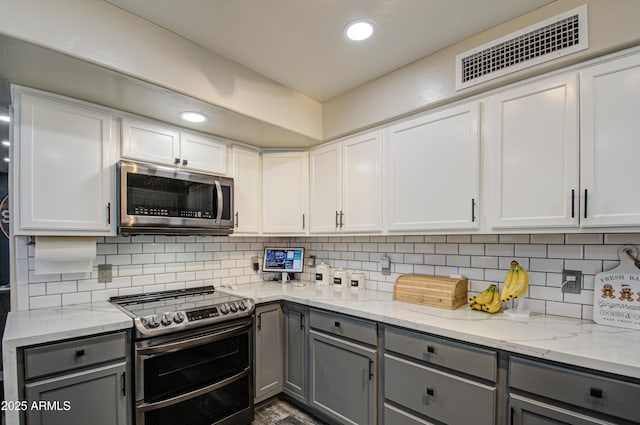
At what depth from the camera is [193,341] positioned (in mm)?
1998

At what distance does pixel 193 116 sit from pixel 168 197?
1.99 feet

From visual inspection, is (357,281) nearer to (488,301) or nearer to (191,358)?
(488,301)

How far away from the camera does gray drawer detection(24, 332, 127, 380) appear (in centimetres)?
153

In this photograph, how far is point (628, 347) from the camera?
1.35 metres

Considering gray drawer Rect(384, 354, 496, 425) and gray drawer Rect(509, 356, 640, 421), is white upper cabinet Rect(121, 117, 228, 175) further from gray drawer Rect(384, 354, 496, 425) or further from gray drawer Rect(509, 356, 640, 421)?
gray drawer Rect(509, 356, 640, 421)

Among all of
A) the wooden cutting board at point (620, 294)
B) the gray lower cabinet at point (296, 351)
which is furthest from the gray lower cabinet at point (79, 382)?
the wooden cutting board at point (620, 294)

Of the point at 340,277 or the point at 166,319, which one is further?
the point at 340,277

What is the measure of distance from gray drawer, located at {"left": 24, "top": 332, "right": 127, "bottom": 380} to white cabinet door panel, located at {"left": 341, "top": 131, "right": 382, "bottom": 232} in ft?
5.76

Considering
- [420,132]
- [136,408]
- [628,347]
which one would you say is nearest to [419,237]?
[420,132]

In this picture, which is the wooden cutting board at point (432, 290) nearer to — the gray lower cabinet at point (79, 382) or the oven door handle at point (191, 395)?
the oven door handle at point (191, 395)

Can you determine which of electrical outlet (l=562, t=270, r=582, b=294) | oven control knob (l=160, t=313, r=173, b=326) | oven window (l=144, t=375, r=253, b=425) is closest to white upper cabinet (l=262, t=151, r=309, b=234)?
oven control knob (l=160, t=313, r=173, b=326)

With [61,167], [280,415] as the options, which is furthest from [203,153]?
[280,415]

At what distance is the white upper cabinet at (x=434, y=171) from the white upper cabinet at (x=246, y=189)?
1.24 m

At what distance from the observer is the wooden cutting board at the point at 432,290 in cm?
204
